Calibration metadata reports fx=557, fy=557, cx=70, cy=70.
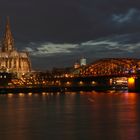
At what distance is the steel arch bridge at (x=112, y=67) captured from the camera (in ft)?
504

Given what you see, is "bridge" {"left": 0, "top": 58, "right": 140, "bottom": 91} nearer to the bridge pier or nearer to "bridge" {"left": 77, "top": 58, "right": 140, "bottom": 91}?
"bridge" {"left": 77, "top": 58, "right": 140, "bottom": 91}

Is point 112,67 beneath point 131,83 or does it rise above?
above

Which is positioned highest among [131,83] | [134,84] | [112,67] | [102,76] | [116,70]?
[112,67]

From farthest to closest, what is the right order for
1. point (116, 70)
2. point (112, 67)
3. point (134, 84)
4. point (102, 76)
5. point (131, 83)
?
point (112, 67) → point (116, 70) → point (102, 76) → point (131, 83) → point (134, 84)

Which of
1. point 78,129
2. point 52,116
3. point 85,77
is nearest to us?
point 78,129

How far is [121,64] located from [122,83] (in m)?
14.5

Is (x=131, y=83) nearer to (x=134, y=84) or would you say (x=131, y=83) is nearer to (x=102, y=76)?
(x=134, y=84)

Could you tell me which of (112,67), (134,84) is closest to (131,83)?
(134,84)

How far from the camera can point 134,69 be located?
149375 mm

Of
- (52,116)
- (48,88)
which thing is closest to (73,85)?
(48,88)

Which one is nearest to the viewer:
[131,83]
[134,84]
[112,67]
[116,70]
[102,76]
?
[134,84]

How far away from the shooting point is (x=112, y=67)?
167125 millimetres

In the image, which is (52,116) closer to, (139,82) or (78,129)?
(78,129)

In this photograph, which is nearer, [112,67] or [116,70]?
[116,70]
